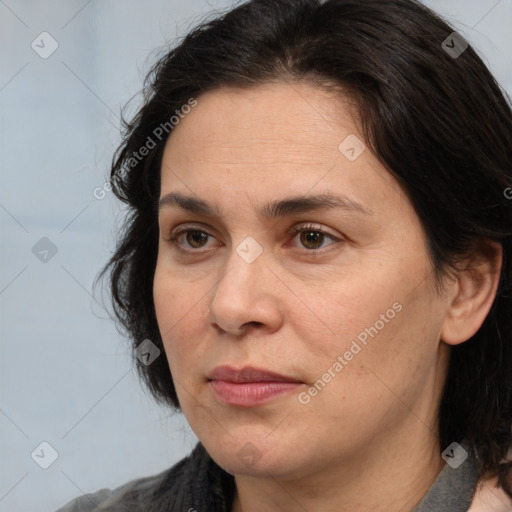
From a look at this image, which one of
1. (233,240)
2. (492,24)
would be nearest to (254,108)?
(233,240)

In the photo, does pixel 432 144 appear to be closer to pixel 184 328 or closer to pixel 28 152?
pixel 184 328

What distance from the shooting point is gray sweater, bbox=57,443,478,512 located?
6.71ft

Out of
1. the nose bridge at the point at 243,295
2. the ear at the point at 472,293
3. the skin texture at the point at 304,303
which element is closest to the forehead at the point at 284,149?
the skin texture at the point at 304,303

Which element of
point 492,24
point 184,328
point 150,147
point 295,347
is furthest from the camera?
point 492,24

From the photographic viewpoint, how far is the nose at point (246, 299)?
1.82 m

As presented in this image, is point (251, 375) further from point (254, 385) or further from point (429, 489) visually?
point (429, 489)

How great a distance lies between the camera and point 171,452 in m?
3.21

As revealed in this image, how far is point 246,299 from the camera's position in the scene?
1.82m

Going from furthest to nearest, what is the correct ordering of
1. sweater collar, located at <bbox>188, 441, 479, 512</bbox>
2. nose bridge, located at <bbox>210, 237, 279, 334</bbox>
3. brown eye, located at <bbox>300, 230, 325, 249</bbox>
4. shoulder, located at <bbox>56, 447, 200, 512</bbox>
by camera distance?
shoulder, located at <bbox>56, 447, 200, 512</bbox>
sweater collar, located at <bbox>188, 441, 479, 512</bbox>
brown eye, located at <bbox>300, 230, 325, 249</bbox>
nose bridge, located at <bbox>210, 237, 279, 334</bbox>

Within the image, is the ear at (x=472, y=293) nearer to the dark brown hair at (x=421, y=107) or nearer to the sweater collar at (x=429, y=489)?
the dark brown hair at (x=421, y=107)

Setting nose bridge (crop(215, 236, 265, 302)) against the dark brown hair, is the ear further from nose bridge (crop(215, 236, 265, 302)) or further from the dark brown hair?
nose bridge (crop(215, 236, 265, 302))

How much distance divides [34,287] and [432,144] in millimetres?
1780

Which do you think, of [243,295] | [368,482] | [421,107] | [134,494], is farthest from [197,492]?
[421,107]

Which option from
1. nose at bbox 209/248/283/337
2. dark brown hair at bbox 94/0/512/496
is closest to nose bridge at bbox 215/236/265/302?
nose at bbox 209/248/283/337
